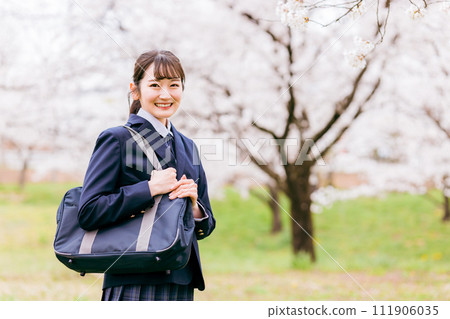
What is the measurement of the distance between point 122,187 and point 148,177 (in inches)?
3.9

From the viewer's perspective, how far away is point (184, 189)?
1443 mm

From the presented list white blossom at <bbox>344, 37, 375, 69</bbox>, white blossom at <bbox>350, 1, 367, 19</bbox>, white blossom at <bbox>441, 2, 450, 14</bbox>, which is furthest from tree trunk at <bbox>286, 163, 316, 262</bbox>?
white blossom at <bbox>350, 1, 367, 19</bbox>

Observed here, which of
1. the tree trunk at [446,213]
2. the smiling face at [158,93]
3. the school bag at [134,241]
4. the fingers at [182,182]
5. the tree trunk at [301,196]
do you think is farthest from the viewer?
the tree trunk at [446,213]

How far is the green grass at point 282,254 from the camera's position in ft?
15.7

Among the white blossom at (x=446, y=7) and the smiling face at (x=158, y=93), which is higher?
the white blossom at (x=446, y=7)

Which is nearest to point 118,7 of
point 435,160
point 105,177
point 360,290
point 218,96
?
point 218,96

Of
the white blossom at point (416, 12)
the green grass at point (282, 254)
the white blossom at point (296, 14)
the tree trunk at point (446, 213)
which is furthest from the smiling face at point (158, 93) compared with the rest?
the tree trunk at point (446, 213)

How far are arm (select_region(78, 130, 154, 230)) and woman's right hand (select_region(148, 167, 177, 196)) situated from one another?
2cm

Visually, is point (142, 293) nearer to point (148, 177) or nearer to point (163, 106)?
point (148, 177)

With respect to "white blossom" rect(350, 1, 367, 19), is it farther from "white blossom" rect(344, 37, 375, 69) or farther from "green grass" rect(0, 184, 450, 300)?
"green grass" rect(0, 184, 450, 300)

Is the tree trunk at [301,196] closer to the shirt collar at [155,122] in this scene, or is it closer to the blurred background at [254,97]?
the blurred background at [254,97]

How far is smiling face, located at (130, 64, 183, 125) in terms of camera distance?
1551mm

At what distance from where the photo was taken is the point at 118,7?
575cm

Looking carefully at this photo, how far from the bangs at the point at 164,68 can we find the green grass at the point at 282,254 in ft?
9.54
